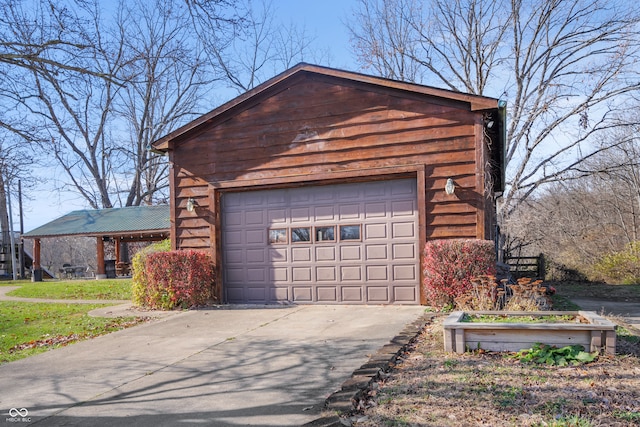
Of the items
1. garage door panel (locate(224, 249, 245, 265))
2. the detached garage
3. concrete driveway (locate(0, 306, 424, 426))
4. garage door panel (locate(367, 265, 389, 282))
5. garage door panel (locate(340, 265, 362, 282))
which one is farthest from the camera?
garage door panel (locate(224, 249, 245, 265))

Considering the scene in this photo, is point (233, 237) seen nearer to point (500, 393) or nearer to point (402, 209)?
point (402, 209)

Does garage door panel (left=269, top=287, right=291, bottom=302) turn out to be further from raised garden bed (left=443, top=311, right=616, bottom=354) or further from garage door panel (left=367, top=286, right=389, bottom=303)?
raised garden bed (left=443, top=311, right=616, bottom=354)

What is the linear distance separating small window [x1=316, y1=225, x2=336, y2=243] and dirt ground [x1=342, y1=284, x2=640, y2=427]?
4616 mm

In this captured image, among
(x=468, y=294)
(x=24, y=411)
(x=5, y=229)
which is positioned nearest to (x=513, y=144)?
(x=468, y=294)

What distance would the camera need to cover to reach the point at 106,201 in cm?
3141

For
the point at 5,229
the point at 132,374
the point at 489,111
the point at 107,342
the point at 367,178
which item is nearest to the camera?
the point at 132,374

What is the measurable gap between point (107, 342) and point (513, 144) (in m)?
18.0

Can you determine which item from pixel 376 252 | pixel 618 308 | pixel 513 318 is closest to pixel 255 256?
pixel 376 252

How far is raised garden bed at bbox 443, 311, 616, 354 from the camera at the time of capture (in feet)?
16.3

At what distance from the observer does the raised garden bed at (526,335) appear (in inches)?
195

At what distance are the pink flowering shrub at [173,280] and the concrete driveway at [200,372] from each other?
1655mm

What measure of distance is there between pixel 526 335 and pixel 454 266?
3.03 metres

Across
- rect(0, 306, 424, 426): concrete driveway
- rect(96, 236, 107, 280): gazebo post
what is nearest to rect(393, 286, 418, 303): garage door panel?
rect(0, 306, 424, 426): concrete driveway

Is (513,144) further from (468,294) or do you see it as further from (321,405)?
(321,405)
